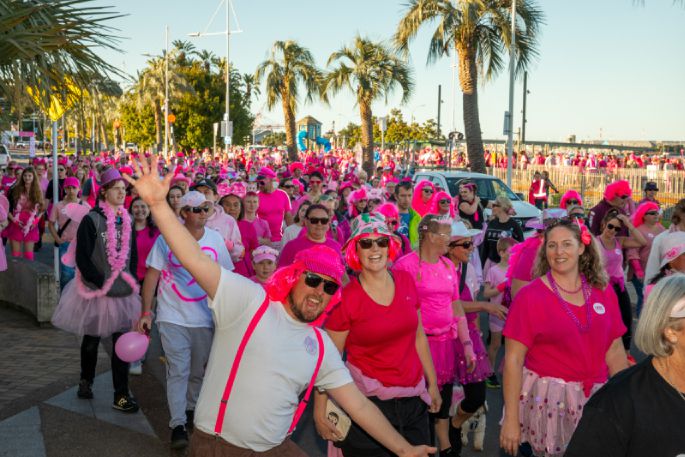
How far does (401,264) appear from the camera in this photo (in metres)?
5.37

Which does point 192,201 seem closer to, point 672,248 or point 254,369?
point 254,369

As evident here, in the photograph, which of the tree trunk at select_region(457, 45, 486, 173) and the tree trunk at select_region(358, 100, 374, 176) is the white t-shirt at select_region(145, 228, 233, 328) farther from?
the tree trunk at select_region(358, 100, 374, 176)

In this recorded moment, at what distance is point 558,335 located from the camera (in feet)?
13.2

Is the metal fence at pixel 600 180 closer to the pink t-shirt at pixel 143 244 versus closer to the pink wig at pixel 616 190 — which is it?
the pink wig at pixel 616 190

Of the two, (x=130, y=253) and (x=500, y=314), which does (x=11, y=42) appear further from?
(x=500, y=314)

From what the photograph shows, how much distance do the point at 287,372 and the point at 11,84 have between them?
4.50m

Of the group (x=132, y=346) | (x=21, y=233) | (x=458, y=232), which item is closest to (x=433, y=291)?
(x=458, y=232)

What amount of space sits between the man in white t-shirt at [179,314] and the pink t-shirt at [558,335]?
8.43ft

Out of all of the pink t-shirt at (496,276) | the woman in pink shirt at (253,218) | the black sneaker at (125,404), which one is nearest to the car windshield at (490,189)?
the woman in pink shirt at (253,218)

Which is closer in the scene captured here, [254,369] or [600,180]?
[254,369]

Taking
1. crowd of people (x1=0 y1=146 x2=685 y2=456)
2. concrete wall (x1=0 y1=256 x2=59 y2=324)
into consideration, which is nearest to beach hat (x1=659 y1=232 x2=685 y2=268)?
crowd of people (x1=0 y1=146 x2=685 y2=456)

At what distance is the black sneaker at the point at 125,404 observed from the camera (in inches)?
252

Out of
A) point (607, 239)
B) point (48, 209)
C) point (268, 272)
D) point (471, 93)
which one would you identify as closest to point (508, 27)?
point (471, 93)

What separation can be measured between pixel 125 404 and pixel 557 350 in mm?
3834
